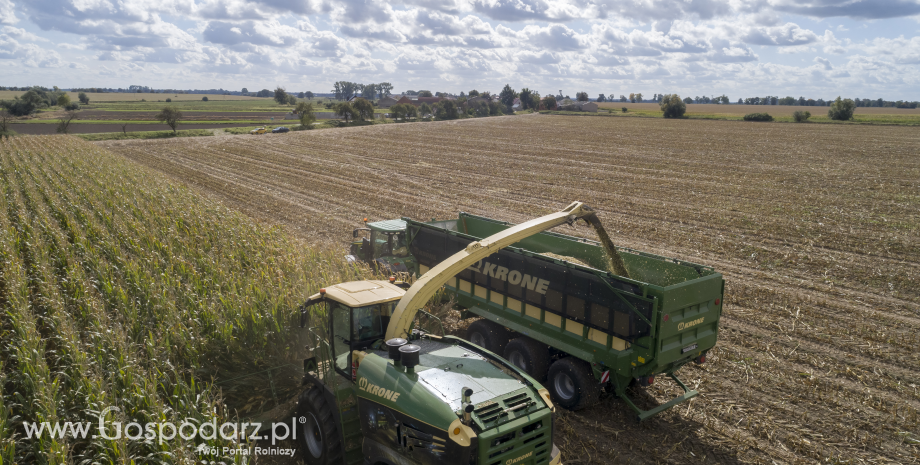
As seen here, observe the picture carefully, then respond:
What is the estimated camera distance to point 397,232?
12703 millimetres

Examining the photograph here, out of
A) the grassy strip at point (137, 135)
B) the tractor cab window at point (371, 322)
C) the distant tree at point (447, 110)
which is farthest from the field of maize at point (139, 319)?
the distant tree at point (447, 110)

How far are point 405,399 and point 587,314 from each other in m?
3.80

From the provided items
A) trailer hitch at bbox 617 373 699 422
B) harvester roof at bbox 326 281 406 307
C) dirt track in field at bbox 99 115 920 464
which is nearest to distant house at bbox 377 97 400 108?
dirt track in field at bbox 99 115 920 464

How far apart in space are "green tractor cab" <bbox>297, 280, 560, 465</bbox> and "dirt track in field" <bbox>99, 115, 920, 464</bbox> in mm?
2323

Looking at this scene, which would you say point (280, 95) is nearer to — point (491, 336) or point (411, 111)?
point (411, 111)

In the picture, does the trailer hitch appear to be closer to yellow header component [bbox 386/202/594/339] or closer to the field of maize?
yellow header component [bbox 386/202/594/339]

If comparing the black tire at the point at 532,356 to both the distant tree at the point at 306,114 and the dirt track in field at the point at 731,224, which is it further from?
the distant tree at the point at 306,114

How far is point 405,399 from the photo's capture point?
546cm

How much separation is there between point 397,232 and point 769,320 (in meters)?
8.57

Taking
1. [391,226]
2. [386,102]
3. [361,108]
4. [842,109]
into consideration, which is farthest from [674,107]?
[391,226]

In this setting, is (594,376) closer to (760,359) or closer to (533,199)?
(760,359)

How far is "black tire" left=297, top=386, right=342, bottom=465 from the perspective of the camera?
6.47 meters

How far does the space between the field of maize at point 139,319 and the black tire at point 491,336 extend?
302 centimetres

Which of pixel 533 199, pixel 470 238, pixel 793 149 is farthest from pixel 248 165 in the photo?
pixel 793 149
